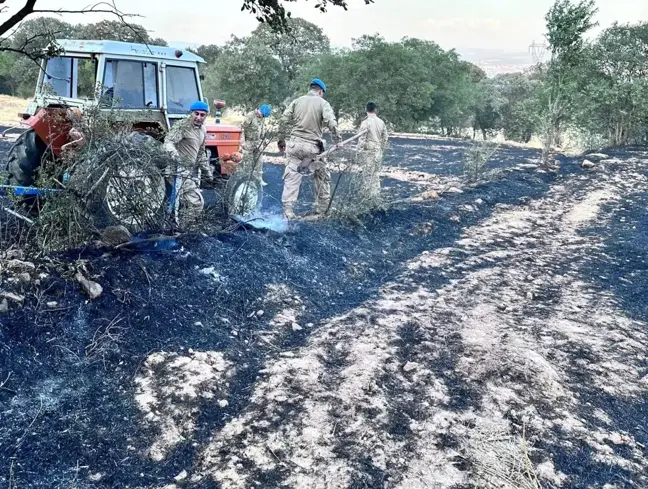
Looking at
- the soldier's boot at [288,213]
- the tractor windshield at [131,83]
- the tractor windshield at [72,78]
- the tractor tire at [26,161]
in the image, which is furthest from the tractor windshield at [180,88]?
the soldier's boot at [288,213]

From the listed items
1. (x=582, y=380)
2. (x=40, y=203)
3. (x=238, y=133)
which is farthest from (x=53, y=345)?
(x=238, y=133)

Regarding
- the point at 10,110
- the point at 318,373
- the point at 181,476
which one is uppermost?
the point at 10,110

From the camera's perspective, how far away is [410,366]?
148 inches

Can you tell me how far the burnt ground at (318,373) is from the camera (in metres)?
2.76

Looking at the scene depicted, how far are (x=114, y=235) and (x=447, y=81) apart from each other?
2466 centimetres

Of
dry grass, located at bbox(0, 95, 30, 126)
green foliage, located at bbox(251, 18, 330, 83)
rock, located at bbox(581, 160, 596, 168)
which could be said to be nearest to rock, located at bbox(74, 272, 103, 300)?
rock, located at bbox(581, 160, 596, 168)

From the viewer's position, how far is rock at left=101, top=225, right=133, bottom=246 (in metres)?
4.16

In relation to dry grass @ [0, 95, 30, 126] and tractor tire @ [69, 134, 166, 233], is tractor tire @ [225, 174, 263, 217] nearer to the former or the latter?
tractor tire @ [69, 134, 166, 233]

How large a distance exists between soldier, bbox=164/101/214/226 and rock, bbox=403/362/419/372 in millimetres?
2330

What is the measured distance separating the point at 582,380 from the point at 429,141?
59.6 feet

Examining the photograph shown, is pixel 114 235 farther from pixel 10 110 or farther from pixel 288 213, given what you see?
pixel 10 110

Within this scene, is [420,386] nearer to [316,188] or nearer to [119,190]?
[119,190]

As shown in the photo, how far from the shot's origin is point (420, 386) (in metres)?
3.52

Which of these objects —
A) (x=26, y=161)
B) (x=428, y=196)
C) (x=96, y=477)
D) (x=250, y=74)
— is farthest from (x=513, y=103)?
(x=96, y=477)
